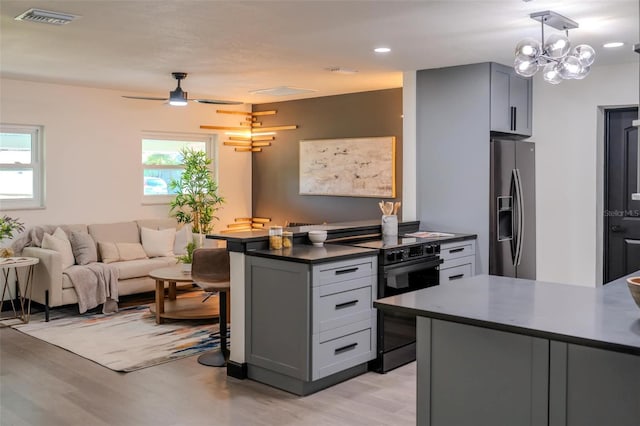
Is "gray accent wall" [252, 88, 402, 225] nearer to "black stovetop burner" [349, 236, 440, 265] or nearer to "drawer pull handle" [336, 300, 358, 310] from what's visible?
"black stovetop burner" [349, 236, 440, 265]

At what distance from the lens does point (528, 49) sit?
3.36 m

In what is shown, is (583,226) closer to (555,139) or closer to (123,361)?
(555,139)

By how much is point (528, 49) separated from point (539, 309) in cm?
150

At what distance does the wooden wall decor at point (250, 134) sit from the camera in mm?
8672

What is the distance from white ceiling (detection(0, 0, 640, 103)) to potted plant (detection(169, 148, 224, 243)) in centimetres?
172

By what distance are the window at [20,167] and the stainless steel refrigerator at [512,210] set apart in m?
4.86

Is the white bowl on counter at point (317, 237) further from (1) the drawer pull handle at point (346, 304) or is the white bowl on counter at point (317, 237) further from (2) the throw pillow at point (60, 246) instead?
(2) the throw pillow at point (60, 246)

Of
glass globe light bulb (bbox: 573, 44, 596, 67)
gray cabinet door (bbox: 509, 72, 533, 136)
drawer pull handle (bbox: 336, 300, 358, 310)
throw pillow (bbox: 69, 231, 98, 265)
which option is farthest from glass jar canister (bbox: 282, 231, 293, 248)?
throw pillow (bbox: 69, 231, 98, 265)

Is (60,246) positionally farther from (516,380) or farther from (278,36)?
(516,380)

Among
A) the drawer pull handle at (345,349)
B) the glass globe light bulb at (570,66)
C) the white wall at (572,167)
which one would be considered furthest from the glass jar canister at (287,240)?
the white wall at (572,167)

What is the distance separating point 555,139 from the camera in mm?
5758

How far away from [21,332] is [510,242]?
4.51 meters

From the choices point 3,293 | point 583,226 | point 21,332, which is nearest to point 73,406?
point 21,332

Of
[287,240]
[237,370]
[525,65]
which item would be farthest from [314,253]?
[525,65]
